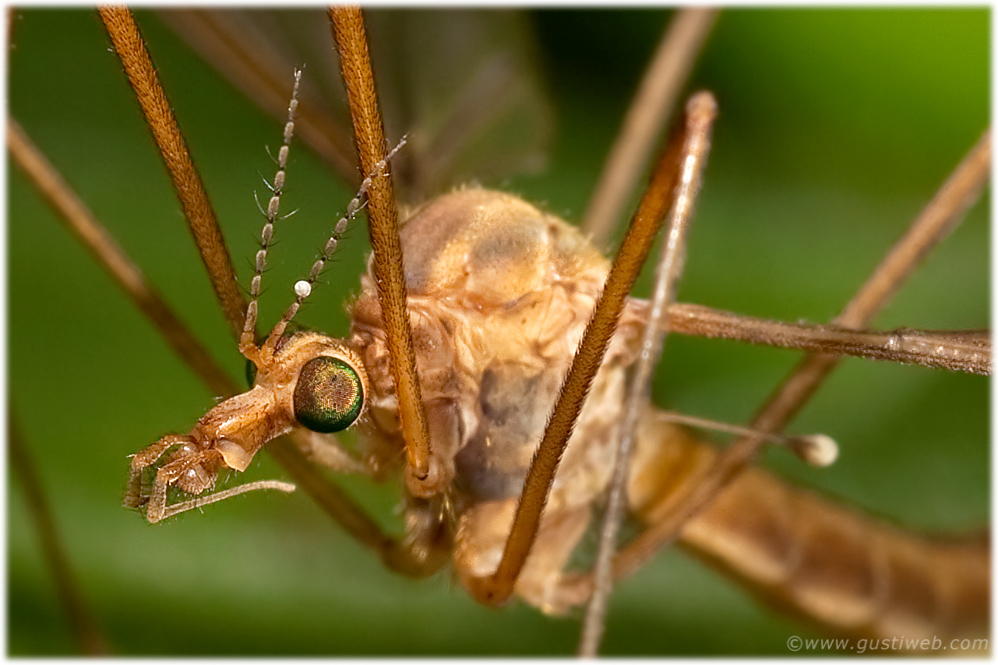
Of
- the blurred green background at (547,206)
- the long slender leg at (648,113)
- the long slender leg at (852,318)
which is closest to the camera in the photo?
the long slender leg at (852,318)

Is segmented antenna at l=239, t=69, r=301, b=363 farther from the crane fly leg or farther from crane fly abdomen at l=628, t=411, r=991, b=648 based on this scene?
crane fly abdomen at l=628, t=411, r=991, b=648

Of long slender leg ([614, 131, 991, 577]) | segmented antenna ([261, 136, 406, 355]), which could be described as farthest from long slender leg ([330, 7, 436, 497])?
long slender leg ([614, 131, 991, 577])

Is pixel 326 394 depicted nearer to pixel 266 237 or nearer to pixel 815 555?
pixel 266 237

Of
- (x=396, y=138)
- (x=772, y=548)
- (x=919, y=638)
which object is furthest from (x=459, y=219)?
(x=919, y=638)

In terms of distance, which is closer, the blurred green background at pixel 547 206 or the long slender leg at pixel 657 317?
the long slender leg at pixel 657 317

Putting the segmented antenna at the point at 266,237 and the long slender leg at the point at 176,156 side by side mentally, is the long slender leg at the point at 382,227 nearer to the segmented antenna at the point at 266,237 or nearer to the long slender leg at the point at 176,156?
the segmented antenna at the point at 266,237

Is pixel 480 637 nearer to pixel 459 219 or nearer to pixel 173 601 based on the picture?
pixel 173 601

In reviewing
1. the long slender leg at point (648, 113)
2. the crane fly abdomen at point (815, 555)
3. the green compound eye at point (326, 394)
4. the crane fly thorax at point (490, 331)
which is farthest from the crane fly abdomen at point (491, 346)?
the long slender leg at point (648, 113)
